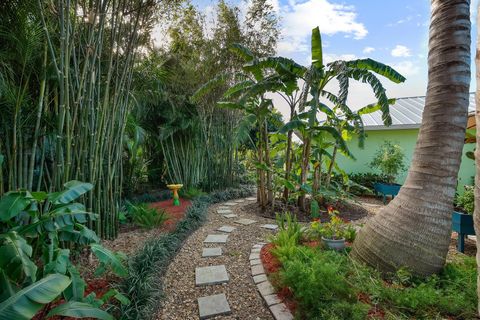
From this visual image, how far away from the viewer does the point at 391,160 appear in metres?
7.05

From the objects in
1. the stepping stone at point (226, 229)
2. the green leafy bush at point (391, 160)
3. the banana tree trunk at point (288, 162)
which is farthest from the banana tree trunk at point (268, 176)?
the green leafy bush at point (391, 160)

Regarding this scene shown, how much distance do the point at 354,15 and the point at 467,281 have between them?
4.18 metres

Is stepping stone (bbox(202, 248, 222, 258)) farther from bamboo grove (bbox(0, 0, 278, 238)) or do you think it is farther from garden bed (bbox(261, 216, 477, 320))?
bamboo grove (bbox(0, 0, 278, 238))

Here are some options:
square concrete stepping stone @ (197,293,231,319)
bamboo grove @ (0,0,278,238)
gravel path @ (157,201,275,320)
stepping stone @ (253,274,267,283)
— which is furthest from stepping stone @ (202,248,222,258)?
bamboo grove @ (0,0,278,238)

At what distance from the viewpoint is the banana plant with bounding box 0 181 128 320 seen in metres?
1.27

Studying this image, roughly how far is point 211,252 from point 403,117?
8070mm

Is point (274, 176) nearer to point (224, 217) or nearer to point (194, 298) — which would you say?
point (224, 217)

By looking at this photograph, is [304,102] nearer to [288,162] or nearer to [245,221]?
[288,162]

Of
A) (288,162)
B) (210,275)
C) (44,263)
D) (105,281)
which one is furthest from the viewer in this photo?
(288,162)

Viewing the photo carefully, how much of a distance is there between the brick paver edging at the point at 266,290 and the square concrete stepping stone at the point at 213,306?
36 centimetres

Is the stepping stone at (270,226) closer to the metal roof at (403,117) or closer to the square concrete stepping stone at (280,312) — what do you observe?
the square concrete stepping stone at (280,312)

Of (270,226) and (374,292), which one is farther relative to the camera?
(270,226)

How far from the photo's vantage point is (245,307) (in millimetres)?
2166

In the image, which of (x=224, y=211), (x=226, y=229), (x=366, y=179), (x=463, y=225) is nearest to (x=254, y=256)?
(x=226, y=229)
